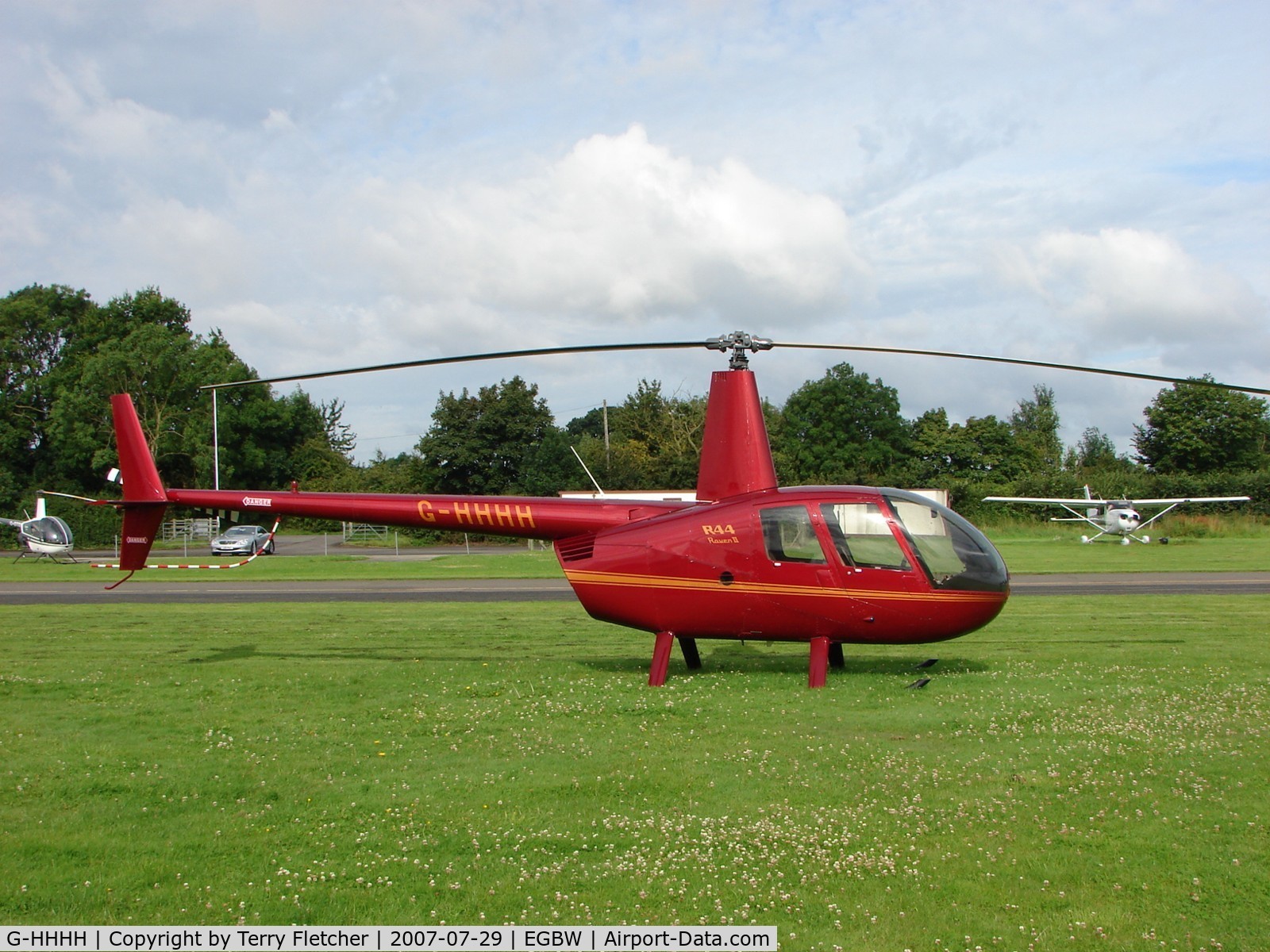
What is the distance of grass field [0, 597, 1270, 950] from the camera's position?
5.56 meters

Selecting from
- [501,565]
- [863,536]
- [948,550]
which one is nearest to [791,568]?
[863,536]

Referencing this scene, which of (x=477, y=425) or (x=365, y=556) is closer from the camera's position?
(x=365, y=556)

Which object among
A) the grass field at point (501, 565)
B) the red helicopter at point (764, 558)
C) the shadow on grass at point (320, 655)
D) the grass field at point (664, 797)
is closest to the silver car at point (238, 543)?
the grass field at point (501, 565)

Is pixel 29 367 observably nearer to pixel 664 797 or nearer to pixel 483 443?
pixel 483 443

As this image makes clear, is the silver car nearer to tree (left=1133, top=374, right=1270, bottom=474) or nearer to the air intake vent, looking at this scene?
the air intake vent

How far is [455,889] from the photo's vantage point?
5781mm

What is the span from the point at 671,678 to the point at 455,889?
277 inches

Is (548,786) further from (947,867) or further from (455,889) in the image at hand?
(947,867)

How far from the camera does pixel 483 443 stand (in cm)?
6234

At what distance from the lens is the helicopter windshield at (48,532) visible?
1747 inches

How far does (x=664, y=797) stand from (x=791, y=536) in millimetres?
4909

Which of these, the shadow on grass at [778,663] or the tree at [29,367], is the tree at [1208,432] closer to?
the shadow on grass at [778,663]

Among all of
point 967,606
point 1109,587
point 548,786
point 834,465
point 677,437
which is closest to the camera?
point 548,786

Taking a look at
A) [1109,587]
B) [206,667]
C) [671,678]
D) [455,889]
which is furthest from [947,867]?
[1109,587]
